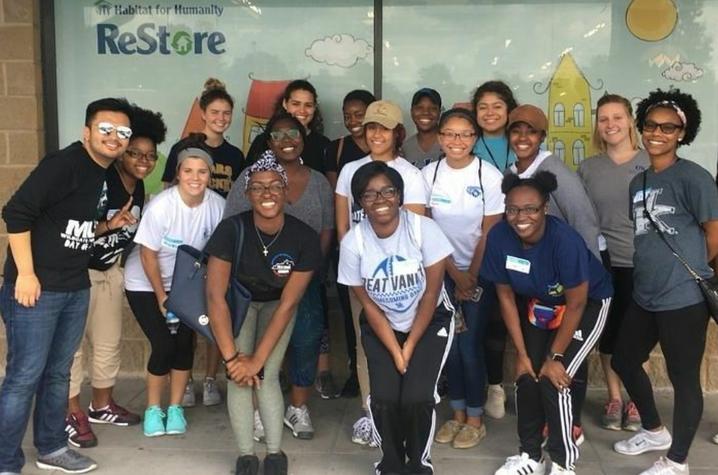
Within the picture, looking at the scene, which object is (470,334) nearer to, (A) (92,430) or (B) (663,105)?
(B) (663,105)

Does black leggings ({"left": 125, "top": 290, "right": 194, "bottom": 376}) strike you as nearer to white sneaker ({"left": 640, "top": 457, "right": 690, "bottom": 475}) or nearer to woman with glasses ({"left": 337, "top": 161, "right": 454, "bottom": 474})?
woman with glasses ({"left": 337, "top": 161, "right": 454, "bottom": 474})

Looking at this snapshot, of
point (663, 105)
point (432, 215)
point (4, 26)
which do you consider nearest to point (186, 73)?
point (4, 26)

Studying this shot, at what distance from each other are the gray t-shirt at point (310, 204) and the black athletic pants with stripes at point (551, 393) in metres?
1.21

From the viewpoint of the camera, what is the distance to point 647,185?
11.7 ft

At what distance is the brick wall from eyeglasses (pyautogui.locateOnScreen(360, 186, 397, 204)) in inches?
78.7

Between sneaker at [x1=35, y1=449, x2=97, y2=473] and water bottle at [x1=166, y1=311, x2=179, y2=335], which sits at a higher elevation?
water bottle at [x1=166, y1=311, x2=179, y2=335]

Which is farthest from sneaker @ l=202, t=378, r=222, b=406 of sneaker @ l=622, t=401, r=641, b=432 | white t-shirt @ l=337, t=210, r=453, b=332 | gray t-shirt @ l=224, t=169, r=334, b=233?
sneaker @ l=622, t=401, r=641, b=432

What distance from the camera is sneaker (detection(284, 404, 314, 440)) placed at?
4.22 m

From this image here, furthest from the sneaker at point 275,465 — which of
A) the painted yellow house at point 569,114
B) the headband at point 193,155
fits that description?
the painted yellow house at point 569,114

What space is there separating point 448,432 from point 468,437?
124 mm

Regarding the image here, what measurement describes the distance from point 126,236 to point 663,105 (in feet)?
9.36

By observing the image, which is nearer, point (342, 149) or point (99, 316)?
point (99, 316)

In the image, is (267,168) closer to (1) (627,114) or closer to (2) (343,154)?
(2) (343,154)

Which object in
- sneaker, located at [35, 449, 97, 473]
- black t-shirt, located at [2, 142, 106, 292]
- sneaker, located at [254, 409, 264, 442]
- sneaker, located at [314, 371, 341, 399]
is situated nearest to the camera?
black t-shirt, located at [2, 142, 106, 292]
